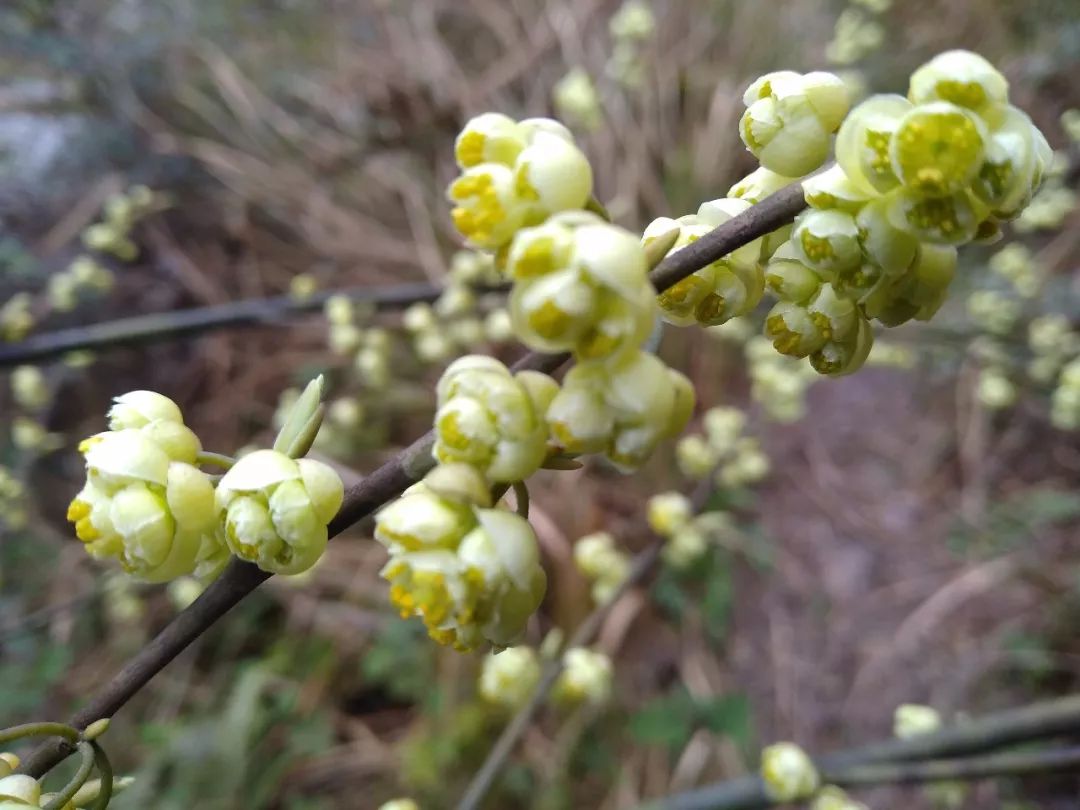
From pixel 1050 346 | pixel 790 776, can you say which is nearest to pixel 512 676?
pixel 790 776

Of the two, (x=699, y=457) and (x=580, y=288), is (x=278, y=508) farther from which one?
(x=699, y=457)

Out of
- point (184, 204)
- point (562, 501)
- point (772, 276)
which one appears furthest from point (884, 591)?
point (184, 204)

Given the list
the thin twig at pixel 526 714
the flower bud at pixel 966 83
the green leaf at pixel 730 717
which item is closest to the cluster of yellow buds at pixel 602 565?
the thin twig at pixel 526 714

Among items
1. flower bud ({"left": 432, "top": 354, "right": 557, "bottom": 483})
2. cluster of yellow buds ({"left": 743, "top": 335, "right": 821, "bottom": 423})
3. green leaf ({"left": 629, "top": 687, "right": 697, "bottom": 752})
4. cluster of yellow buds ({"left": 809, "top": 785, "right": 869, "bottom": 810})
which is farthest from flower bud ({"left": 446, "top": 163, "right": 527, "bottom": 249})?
green leaf ({"left": 629, "top": 687, "right": 697, "bottom": 752})

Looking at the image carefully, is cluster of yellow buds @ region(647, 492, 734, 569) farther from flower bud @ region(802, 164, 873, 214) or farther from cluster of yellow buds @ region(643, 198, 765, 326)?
flower bud @ region(802, 164, 873, 214)

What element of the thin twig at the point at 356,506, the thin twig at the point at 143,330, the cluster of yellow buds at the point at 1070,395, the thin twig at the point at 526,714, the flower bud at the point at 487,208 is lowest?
the cluster of yellow buds at the point at 1070,395

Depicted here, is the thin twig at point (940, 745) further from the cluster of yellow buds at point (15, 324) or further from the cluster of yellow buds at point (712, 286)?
the cluster of yellow buds at point (15, 324)
